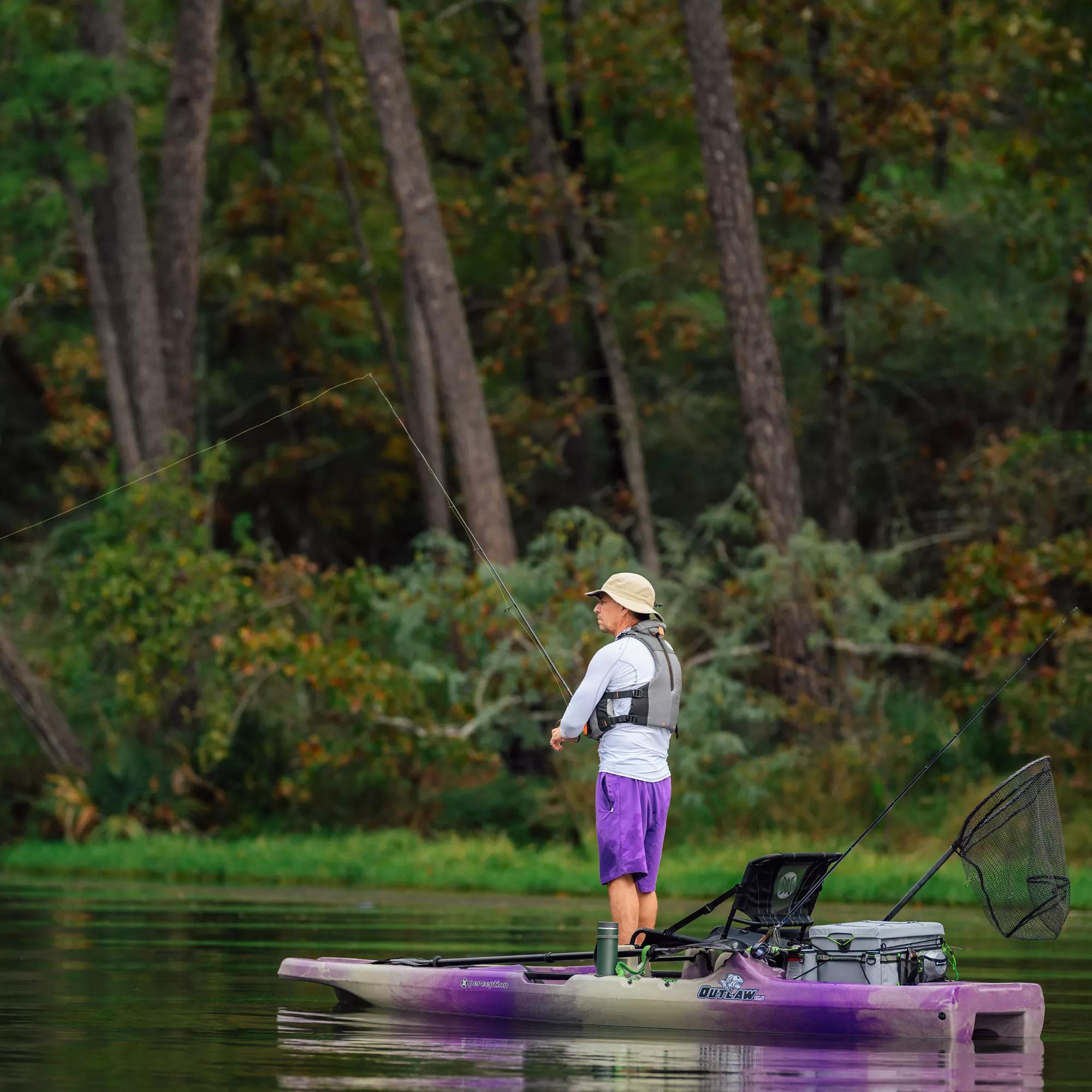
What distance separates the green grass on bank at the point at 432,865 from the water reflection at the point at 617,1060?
9.09 meters

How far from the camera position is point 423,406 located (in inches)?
1416

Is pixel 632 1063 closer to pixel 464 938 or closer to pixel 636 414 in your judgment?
pixel 464 938

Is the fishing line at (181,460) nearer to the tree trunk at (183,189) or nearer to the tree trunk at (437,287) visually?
the tree trunk at (183,189)

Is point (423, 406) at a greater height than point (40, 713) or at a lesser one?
greater

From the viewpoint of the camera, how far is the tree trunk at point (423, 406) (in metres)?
35.0

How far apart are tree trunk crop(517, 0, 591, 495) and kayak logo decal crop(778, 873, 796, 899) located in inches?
823

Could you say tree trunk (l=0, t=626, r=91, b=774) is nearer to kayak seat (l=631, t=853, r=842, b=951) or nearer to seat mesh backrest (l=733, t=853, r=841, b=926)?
kayak seat (l=631, t=853, r=842, b=951)

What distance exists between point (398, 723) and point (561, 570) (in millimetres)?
2156

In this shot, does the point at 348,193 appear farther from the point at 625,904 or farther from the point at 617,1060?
the point at 617,1060

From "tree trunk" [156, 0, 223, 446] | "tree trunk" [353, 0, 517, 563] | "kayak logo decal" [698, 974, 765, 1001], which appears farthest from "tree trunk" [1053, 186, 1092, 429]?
"kayak logo decal" [698, 974, 765, 1001]

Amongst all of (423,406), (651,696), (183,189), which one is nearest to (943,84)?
(423,406)

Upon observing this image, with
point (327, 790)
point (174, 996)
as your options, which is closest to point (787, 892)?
point (174, 996)

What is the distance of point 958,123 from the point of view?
30.2m

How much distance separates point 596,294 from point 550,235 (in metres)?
2.05
